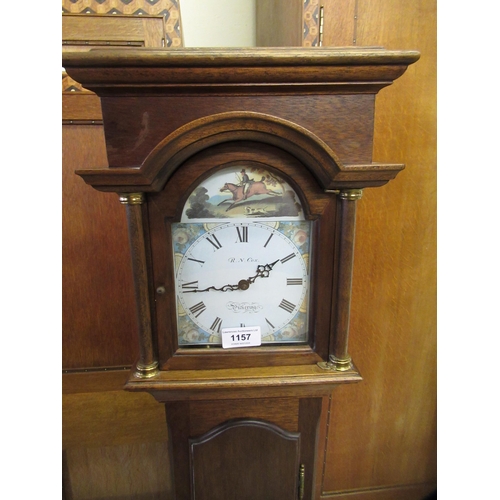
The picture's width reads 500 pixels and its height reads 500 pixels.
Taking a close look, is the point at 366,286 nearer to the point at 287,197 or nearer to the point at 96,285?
the point at 287,197

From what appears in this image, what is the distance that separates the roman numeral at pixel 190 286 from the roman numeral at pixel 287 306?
18 centimetres

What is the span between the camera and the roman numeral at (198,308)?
2.30 feet

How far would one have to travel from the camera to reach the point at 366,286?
1.03 meters

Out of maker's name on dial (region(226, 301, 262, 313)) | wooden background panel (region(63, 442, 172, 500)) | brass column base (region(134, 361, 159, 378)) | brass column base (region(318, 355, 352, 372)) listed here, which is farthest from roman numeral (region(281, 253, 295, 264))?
wooden background panel (region(63, 442, 172, 500))

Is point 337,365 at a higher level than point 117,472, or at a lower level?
higher

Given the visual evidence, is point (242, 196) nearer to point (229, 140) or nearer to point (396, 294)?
point (229, 140)

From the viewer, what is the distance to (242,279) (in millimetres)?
695

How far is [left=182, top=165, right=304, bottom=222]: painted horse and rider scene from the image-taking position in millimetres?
645

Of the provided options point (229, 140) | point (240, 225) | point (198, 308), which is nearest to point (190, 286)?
point (198, 308)

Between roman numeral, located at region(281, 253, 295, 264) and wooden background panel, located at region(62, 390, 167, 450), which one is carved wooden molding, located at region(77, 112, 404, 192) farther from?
wooden background panel, located at region(62, 390, 167, 450)

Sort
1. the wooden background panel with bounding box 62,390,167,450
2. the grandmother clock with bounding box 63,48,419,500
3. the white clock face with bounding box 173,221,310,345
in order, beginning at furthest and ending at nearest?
1. the wooden background panel with bounding box 62,390,167,450
2. the white clock face with bounding box 173,221,310,345
3. the grandmother clock with bounding box 63,48,419,500

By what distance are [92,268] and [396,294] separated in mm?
904

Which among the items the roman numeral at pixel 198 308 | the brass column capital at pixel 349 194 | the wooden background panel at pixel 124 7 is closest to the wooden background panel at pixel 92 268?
the wooden background panel at pixel 124 7

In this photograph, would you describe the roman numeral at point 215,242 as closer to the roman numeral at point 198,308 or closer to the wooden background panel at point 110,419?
the roman numeral at point 198,308
